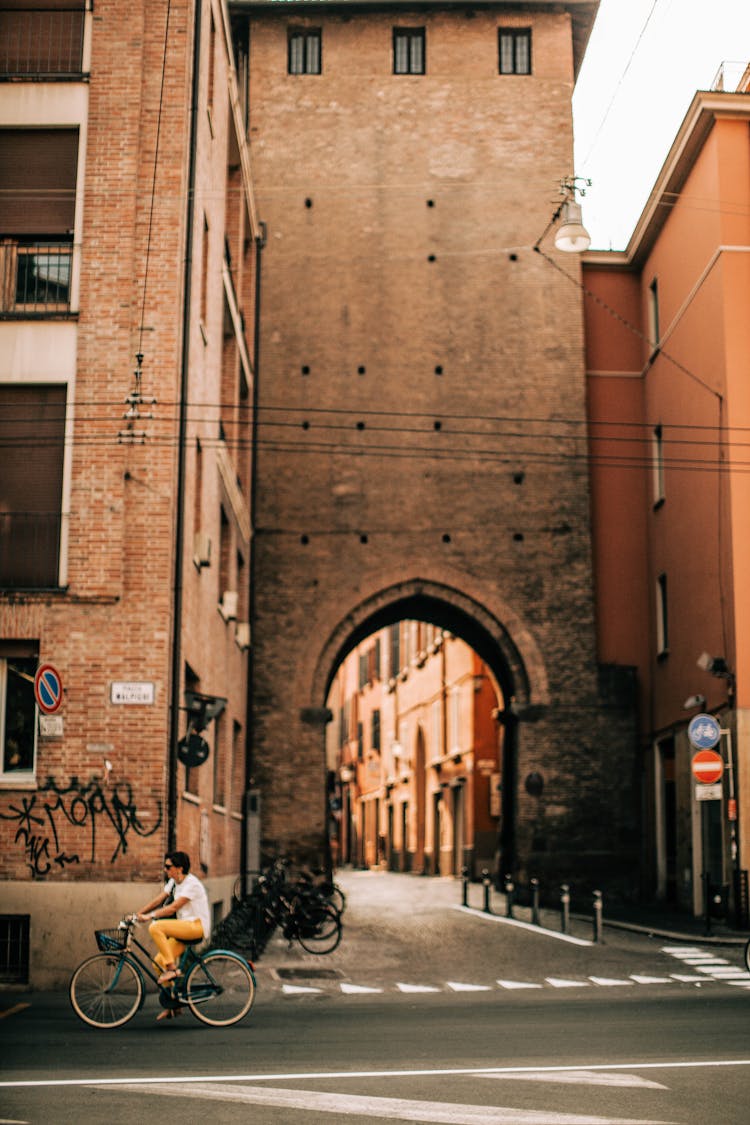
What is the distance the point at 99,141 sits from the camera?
17.6 m

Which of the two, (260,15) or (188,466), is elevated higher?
(260,15)

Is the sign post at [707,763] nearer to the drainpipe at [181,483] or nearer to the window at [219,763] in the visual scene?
the window at [219,763]

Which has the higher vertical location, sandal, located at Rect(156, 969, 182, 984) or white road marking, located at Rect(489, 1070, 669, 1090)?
sandal, located at Rect(156, 969, 182, 984)

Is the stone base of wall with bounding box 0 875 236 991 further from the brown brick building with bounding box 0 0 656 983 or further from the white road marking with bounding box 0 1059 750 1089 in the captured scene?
the white road marking with bounding box 0 1059 750 1089

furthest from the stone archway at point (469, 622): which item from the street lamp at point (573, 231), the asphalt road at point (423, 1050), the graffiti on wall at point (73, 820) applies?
the graffiti on wall at point (73, 820)

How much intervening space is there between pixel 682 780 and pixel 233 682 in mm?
7901

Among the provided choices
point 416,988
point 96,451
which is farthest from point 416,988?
point 96,451

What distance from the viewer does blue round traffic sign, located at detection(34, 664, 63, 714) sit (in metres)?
15.1

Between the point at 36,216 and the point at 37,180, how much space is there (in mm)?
461

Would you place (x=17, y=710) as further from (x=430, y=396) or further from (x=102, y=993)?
(x=430, y=396)

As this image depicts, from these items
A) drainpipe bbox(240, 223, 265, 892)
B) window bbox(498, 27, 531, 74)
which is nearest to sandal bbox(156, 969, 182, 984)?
drainpipe bbox(240, 223, 265, 892)

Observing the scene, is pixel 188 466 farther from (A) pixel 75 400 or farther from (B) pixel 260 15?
(B) pixel 260 15

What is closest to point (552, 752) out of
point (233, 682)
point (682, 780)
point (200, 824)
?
point (682, 780)

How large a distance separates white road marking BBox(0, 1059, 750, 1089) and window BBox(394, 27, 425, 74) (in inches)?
1034
